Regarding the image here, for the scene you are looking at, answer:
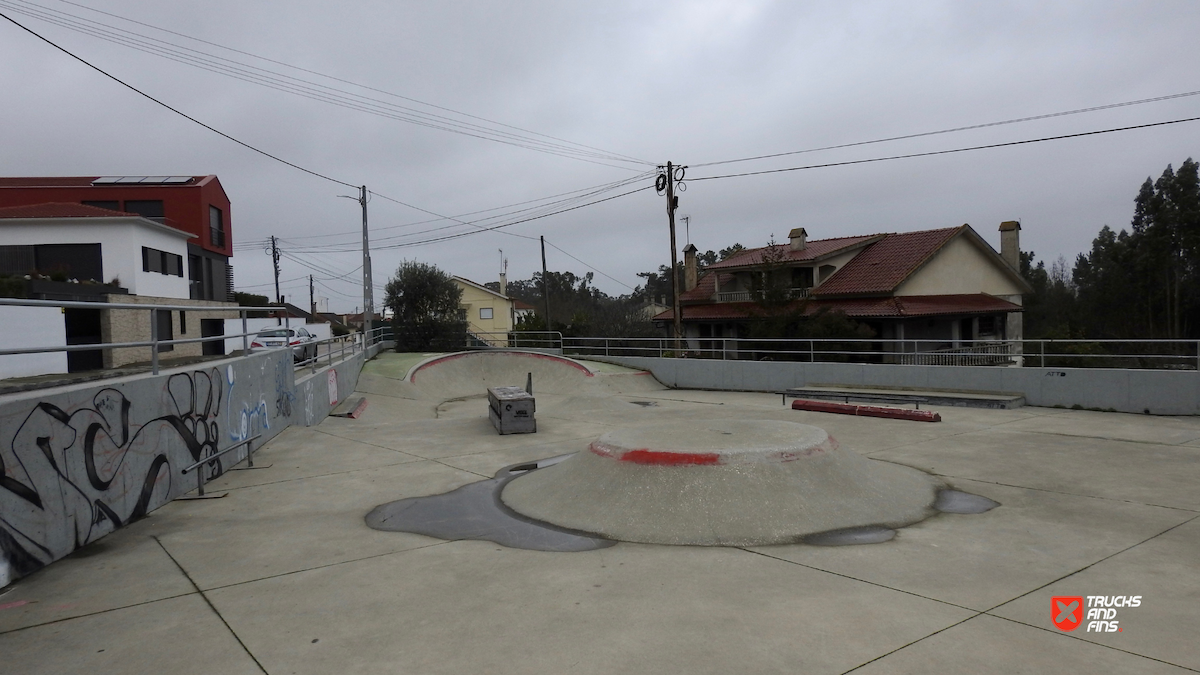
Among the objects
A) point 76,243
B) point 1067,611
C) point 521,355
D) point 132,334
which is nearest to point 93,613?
point 132,334

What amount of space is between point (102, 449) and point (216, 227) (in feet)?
138

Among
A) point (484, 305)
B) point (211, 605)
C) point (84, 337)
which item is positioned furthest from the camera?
point (484, 305)

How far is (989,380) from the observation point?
16891 millimetres

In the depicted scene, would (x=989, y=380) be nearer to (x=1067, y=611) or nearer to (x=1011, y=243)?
(x=1067, y=611)

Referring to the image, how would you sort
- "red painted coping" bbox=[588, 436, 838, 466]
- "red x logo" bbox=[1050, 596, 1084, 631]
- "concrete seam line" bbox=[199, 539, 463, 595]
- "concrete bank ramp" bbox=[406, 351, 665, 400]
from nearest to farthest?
"red x logo" bbox=[1050, 596, 1084, 631] < "concrete seam line" bbox=[199, 539, 463, 595] < "red painted coping" bbox=[588, 436, 838, 466] < "concrete bank ramp" bbox=[406, 351, 665, 400]

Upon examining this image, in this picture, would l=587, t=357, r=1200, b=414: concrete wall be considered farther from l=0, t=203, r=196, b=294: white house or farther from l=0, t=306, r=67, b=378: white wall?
l=0, t=203, r=196, b=294: white house

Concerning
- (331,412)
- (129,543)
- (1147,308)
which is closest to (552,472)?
(129,543)

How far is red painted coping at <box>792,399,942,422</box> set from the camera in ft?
44.8

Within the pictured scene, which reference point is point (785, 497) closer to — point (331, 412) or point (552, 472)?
point (552, 472)

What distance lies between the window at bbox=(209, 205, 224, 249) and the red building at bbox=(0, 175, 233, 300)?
1.09 ft

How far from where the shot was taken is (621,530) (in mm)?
6555

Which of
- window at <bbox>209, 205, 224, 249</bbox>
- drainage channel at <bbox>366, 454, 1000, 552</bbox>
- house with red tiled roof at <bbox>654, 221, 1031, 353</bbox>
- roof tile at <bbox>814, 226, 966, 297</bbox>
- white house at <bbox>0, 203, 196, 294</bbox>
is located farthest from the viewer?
window at <bbox>209, 205, 224, 249</bbox>

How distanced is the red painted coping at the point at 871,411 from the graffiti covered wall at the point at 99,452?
11250mm

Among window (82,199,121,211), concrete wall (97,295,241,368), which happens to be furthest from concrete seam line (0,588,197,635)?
window (82,199,121,211)
